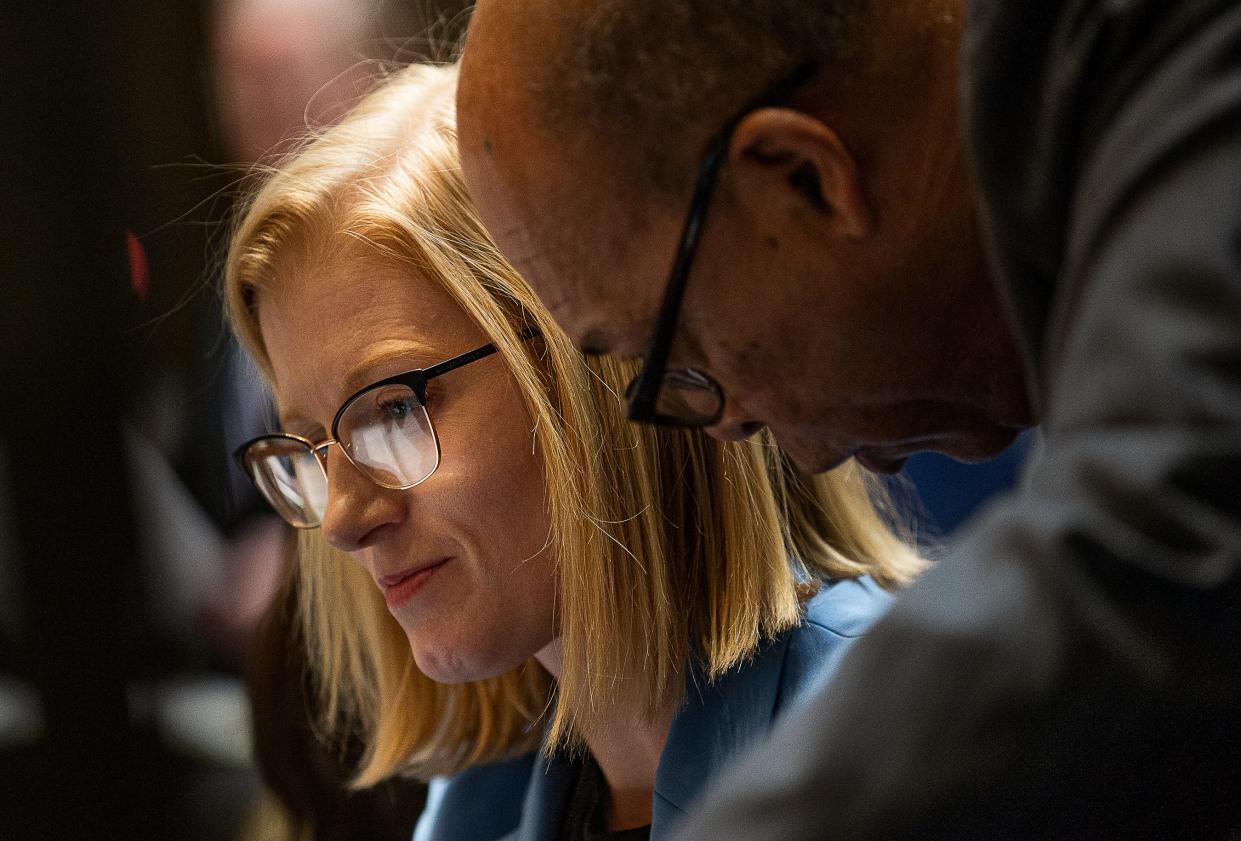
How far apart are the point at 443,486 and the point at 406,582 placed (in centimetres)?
11

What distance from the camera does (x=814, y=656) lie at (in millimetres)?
1256

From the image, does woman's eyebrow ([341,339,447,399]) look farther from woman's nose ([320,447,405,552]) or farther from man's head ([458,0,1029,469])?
man's head ([458,0,1029,469])

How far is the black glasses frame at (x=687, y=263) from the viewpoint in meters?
0.72

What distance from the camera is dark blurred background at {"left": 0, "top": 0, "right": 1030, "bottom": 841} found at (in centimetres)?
163

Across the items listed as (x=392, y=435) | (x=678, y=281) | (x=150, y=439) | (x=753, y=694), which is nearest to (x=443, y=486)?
(x=392, y=435)

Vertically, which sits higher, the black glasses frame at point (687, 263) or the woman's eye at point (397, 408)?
the black glasses frame at point (687, 263)

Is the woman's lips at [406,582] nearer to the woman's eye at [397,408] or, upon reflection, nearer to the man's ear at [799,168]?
the woman's eye at [397,408]

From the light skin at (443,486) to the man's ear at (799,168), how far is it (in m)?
0.55

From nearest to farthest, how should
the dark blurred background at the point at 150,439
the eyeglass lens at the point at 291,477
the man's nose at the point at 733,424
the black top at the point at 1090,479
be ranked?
the black top at the point at 1090,479 → the man's nose at the point at 733,424 → the eyeglass lens at the point at 291,477 → the dark blurred background at the point at 150,439

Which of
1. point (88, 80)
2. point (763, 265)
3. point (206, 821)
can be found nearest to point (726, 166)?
point (763, 265)

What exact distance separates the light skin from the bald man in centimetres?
38

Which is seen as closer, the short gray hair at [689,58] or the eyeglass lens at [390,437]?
the short gray hair at [689,58]

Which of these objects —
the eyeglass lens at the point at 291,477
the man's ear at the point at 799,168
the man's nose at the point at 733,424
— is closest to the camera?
the man's ear at the point at 799,168

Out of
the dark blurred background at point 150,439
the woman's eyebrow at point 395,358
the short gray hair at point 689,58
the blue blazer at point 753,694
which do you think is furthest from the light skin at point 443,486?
the short gray hair at point 689,58
